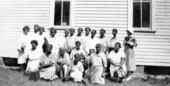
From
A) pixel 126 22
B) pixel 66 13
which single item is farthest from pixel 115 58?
pixel 66 13

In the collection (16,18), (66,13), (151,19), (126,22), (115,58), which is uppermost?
(66,13)

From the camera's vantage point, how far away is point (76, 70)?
6.34 m

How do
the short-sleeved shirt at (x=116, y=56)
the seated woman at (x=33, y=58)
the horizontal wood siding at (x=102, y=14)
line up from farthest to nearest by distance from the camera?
the horizontal wood siding at (x=102, y=14)
the seated woman at (x=33, y=58)
the short-sleeved shirt at (x=116, y=56)

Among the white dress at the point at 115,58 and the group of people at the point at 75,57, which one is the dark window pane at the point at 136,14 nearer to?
the group of people at the point at 75,57

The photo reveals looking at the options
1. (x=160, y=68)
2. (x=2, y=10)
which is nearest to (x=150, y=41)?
(x=160, y=68)

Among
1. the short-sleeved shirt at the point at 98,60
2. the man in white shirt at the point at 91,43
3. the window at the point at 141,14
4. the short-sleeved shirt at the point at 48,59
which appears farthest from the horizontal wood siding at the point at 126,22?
the short-sleeved shirt at the point at 48,59

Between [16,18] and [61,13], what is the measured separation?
2223 millimetres

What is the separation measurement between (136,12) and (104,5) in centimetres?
141

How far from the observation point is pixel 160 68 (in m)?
8.27

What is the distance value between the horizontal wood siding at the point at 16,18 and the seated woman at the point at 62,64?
9.59ft

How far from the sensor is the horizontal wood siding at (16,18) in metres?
9.17

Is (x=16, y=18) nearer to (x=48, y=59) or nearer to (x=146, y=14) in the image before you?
(x=48, y=59)

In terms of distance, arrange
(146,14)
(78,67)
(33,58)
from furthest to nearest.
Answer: (146,14) < (33,58) < (78,67)

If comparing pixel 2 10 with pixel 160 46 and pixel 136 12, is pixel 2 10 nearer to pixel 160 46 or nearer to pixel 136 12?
pixel 136 12
